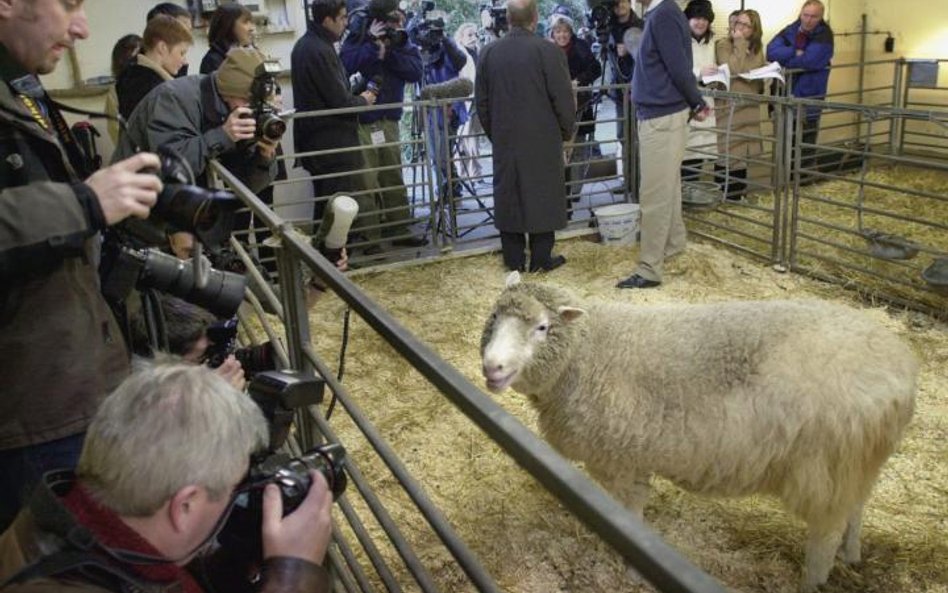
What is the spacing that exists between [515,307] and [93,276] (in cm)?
142

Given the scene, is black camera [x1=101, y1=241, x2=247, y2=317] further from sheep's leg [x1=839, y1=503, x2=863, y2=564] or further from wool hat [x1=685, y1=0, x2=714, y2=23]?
wool hat [x1=685, y1=0, x2=714, y2=23]

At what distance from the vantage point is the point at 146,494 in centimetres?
116

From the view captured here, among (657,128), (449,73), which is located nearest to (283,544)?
(657,128)

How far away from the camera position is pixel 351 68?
657 cm

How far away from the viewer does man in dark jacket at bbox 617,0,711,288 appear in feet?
16.9

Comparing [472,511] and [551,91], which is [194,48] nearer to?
[551,91]

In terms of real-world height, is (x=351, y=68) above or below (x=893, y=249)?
above

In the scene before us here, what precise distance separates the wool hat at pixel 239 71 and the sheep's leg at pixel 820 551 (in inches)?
103

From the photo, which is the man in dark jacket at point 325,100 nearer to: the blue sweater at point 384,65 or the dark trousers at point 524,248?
the blue sweater at point 384,65

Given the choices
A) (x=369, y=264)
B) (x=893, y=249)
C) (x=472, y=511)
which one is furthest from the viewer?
(x=369, y=264)

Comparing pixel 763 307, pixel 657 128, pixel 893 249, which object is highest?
pixel 657 128

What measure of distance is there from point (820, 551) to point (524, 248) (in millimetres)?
3777

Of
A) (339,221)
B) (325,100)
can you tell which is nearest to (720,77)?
(325,100)

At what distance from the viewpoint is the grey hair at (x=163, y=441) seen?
3.80 feet
